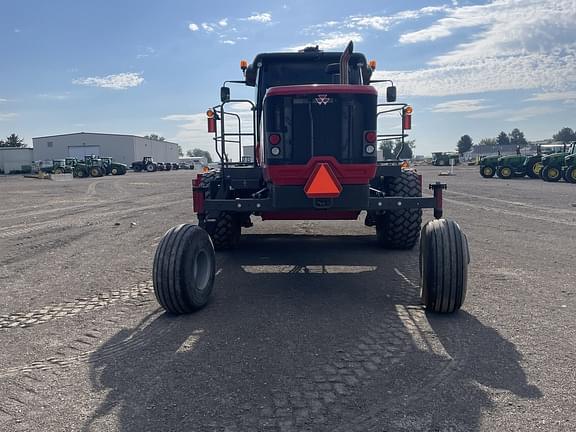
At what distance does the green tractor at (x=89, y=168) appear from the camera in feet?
148

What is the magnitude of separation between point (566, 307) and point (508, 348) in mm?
1468

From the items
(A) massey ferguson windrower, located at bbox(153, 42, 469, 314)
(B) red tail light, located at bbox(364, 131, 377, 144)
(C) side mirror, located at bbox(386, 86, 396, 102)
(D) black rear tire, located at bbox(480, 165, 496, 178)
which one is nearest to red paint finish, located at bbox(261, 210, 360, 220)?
(A) massey ferguson windrower, located at bbox(153, 42, 469, 314)

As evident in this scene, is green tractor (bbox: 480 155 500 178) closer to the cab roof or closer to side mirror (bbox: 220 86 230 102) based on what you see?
the cab roof

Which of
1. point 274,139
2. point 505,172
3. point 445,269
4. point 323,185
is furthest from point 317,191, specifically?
point 505,172

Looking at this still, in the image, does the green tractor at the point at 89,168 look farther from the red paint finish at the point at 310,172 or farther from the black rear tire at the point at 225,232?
the red paint finish at the point at 310,172

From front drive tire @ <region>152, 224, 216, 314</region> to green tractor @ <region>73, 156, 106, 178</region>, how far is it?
146 feet

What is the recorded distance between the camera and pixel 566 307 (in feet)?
16.0

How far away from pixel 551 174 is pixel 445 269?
27742mm

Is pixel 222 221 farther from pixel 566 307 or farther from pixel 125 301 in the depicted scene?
pixel 566 307

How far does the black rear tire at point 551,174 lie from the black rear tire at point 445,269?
89.7ft

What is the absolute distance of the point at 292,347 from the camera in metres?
3.93

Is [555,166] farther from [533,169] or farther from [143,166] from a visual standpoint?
[143,166]

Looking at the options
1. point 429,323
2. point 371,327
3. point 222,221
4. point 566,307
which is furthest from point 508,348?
point 222,221

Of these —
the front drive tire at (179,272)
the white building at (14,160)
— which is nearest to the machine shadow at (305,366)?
A: the front drive tire at (179,272)
